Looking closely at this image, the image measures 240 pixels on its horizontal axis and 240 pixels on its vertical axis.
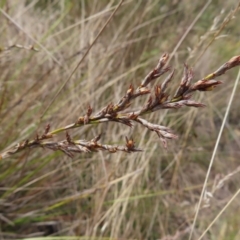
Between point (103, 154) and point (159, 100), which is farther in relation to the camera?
point (103, 154)

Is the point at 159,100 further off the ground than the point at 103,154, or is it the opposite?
the point at 159,100

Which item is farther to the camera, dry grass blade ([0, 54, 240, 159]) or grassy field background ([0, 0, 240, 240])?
grassy field background ([0, 0, 240, 240])

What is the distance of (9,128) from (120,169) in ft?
0.99

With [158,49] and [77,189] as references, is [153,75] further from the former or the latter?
[158,49]

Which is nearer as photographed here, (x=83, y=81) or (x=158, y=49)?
(x=83, y=81)

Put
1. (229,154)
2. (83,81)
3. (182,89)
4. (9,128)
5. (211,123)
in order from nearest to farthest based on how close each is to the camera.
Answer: (182,89)
(9,128)
(83,81)
(211,123)
(229,154)

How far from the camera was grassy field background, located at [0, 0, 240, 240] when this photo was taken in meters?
1.21

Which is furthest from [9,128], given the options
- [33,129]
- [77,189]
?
[77,189]

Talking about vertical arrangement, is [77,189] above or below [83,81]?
below

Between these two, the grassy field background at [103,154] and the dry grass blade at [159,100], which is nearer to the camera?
the dry grass blade at [159,100]

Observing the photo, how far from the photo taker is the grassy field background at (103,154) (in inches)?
47.7

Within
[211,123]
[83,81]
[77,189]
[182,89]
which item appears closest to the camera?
[182,89]

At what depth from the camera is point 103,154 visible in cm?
136

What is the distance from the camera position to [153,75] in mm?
471
